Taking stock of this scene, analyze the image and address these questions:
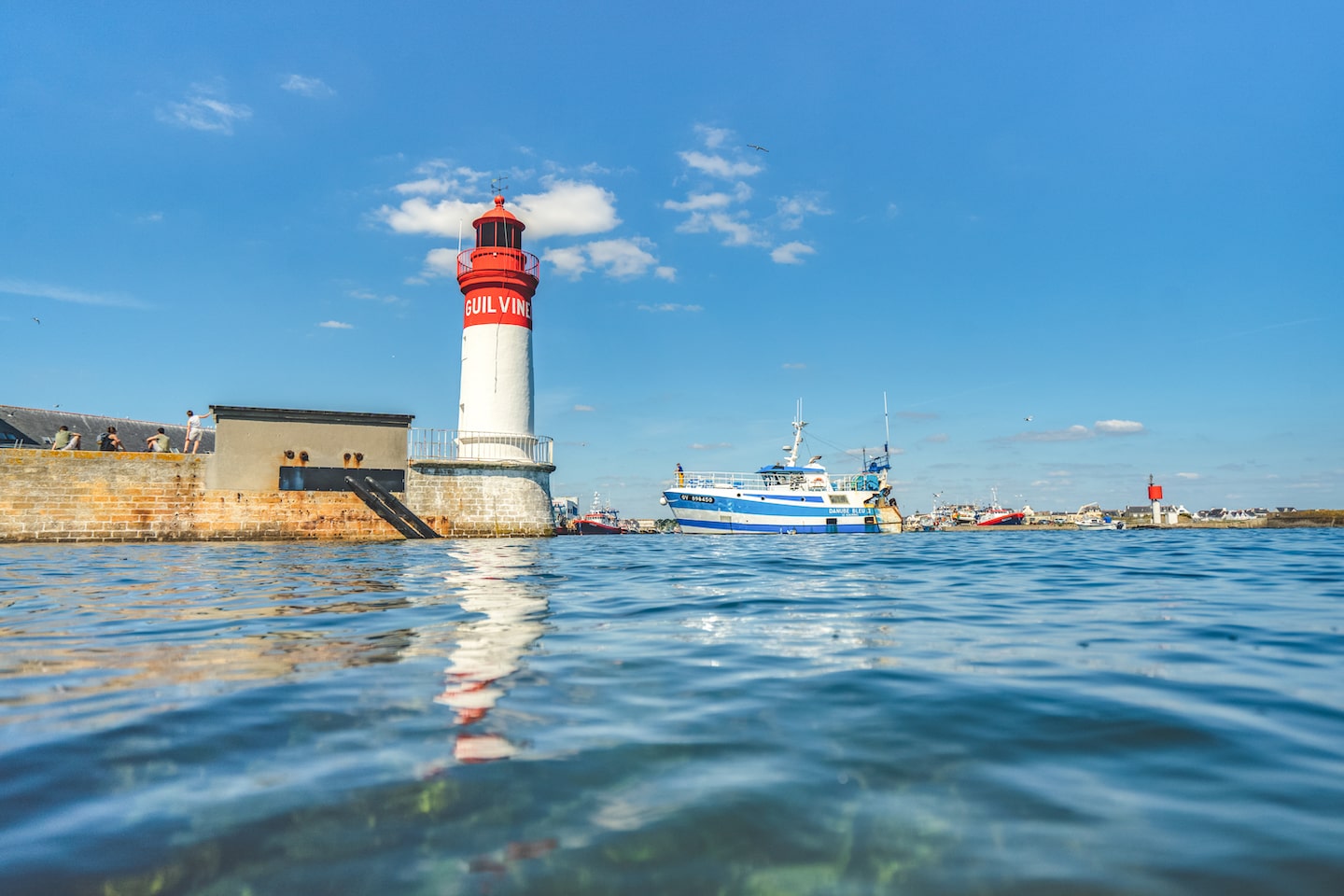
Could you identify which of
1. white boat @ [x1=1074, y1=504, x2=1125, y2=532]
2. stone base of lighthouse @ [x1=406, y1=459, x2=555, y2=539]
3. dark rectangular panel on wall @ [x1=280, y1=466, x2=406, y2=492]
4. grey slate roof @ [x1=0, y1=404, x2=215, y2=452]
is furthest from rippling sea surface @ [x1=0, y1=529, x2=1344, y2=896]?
white boat @ [x1=1074, y1=504, x2=1125, y2=532]

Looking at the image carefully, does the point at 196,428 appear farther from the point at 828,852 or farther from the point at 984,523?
the point at 984,523

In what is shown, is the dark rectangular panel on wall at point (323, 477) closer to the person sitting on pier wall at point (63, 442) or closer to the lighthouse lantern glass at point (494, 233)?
the person sitting on pier wall at point (63, 442)

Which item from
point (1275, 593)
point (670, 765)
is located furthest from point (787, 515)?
point (670, 765)

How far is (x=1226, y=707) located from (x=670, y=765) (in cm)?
270

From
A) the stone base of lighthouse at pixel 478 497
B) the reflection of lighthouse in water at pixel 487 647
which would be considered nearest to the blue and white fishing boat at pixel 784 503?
the stone base of lighthouse at pixel 478 497

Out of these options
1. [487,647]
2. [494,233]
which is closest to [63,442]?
[494,233]

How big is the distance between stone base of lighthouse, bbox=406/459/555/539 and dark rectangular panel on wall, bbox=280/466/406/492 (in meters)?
0.86

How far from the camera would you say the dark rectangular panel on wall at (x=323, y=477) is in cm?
2094

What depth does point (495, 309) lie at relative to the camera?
A: 24.0 meters

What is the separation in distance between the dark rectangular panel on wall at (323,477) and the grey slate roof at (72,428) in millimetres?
11838

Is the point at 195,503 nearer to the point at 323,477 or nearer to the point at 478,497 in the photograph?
the point at 323,477

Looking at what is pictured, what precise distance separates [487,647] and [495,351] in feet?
68.1

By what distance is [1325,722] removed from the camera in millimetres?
2904

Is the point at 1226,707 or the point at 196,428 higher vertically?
the point at 196,428
